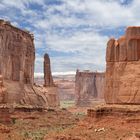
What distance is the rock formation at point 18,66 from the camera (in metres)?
72.4

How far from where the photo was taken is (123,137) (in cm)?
3362

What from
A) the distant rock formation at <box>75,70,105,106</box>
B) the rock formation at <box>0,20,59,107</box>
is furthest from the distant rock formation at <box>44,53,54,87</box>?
the distant rock formation at <box>75,70,105,106</box>

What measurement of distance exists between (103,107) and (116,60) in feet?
17.5

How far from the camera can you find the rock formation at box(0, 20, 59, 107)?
72.4 meters

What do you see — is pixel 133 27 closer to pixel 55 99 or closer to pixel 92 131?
pixel 92 131

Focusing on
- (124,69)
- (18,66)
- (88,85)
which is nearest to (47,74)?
(18,66)

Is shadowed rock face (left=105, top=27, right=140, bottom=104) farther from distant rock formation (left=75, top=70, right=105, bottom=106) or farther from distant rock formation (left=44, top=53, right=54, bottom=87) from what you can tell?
distant rock formation (left=75, top=70, right=105, bottom=106)

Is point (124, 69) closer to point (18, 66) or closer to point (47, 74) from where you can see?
point (18, 66)

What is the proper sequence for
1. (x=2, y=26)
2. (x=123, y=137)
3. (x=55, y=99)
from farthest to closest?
(x=55, y=99)
(x=2, y=26)
(x=123, y=137)

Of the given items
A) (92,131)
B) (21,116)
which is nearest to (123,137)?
(92,131)

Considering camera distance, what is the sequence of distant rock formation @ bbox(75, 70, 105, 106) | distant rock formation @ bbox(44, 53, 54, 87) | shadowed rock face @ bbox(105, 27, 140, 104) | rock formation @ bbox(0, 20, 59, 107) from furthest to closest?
distant rock formation @ bbox(75, 70, 105, 106) → distant rock formation @ bbox(44, 53, 54, 87) → rock formation @ bbox(0, 20, 59, 107) → shadowed rock face @ bbox(105, 27, 140, 104)

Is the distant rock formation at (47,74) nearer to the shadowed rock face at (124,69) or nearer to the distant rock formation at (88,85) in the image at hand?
the distant rock formation at (88,85)

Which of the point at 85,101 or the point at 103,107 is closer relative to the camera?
the point at 103,107

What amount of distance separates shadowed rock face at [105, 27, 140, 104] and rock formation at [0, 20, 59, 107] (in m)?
27.9
